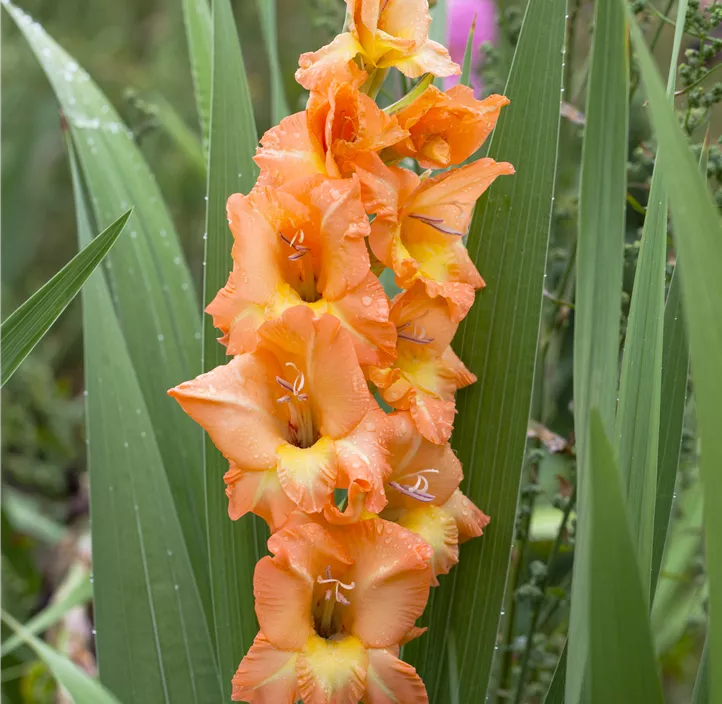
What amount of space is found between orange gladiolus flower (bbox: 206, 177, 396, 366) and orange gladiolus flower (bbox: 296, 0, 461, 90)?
2.3 inches

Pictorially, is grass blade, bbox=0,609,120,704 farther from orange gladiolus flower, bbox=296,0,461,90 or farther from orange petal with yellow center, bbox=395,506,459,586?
orange gladiolus flower, bbox=296,0,461,90

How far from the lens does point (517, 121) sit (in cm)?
49

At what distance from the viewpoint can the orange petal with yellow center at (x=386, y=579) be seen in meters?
0.41

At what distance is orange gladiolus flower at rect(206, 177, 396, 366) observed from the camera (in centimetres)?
41

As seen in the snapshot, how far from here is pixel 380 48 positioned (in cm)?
43

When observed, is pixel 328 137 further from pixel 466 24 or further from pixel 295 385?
pixel 466 24

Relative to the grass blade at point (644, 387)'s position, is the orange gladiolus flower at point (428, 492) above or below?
below

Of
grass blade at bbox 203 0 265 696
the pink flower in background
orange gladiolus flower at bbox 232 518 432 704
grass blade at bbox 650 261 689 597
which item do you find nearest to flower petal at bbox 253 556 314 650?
orange gladiolus flower at bbox 232 518 432 704

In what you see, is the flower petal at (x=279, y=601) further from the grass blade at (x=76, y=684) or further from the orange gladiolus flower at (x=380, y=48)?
the orange gladiolus flower at (x=380, y=48)

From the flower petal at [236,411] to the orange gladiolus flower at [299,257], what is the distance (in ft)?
0.05

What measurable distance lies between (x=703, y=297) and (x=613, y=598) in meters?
0.12

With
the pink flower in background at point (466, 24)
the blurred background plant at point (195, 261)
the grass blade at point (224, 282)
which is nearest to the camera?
the grass blade at point (224, 282)

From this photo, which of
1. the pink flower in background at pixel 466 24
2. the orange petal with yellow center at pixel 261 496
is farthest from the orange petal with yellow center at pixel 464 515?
the pink flower in background at pixel 466 24

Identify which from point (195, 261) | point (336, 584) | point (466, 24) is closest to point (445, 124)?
point (336, 584)
